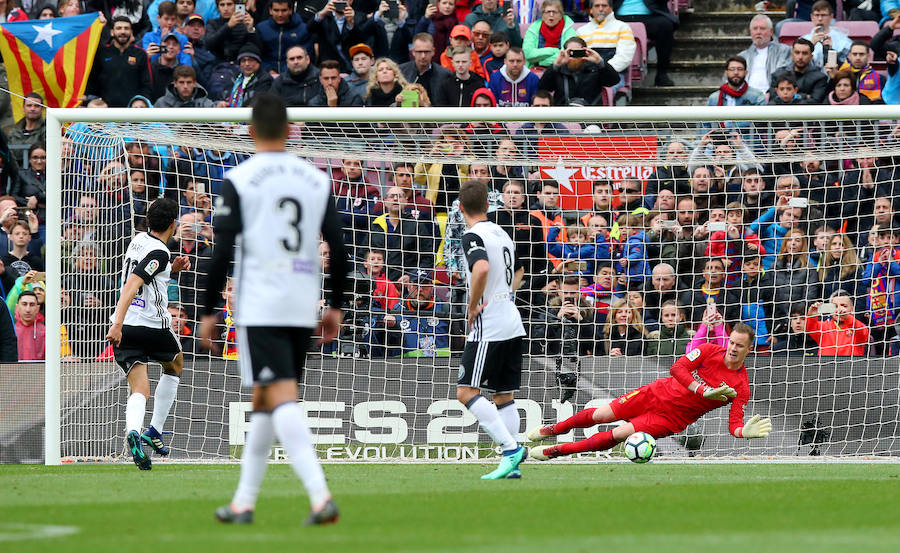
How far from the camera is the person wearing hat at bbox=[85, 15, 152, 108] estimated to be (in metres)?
16.5

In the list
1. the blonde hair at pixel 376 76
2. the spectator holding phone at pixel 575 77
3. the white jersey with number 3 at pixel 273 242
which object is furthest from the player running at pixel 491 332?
the spectator holding phone at pixel 575 77

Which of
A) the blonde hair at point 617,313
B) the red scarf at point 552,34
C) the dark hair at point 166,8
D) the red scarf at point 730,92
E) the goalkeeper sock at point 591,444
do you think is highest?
the dark hair at point 166,8

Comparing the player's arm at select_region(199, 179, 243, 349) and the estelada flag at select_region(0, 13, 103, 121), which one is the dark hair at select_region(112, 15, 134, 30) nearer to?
the estelada flag at select_region(0, 13, 103, 121)

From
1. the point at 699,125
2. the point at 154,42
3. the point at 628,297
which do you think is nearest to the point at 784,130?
the point at 699,125

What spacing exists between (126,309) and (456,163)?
13.3ft

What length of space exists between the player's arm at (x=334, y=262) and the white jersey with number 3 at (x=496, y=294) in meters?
2.67

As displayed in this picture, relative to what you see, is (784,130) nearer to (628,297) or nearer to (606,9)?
(628,297)

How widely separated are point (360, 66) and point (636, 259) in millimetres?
4903

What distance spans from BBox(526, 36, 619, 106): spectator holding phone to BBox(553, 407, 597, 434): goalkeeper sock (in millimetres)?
5594

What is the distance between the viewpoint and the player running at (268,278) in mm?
5879

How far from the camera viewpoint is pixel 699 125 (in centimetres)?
1209

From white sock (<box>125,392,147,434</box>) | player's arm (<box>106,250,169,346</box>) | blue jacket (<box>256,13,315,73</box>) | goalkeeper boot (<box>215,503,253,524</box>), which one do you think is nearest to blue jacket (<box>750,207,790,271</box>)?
player's arm (<box>106,250,169,346</box>)

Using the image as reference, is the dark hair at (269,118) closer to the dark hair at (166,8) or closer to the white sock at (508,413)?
the white sock at (508,413)

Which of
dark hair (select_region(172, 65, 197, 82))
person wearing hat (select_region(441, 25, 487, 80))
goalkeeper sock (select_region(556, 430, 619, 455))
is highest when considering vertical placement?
person wearing hat (select_region(441, 25, 487, 80))
